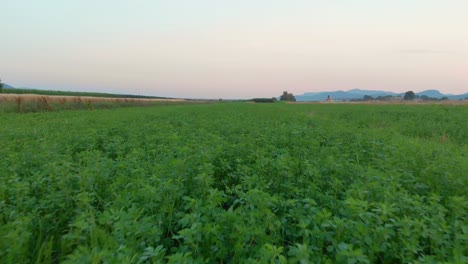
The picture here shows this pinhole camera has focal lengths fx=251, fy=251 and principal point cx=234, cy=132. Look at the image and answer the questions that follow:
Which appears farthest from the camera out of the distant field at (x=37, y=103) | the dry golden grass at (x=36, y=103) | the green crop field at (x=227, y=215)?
the dry golden grass at (x=36, y=103)

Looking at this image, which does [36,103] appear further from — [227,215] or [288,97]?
[288,97]

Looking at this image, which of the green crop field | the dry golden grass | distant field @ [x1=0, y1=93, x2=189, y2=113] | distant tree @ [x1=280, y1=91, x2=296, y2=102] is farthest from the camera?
distant tree @ [x1=280, y1=91, x2=296, y2=102]

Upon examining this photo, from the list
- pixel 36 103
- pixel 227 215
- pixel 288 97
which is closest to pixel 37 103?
pixel 36 103

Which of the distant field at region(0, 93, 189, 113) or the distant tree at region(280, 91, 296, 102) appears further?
the distant tree at region(280, 91, 296, 102)

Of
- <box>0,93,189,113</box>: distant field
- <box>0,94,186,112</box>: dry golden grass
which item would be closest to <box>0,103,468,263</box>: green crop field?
<box>0,93,189,113</box>: distant field

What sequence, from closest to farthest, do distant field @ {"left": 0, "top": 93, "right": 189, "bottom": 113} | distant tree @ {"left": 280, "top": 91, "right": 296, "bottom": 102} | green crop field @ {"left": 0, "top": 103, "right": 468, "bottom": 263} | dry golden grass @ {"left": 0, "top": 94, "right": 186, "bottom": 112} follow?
green crop field @ {"left": 0, "top": 103, "right": 468, "bottom": 263}, distant field @ {"left": 0, "top": 93, "right": 189, "bottom": 113}, dry golden grass @ {"left": 0, "top": 94, "right": 186, "bottom": 112}, distant tree @ {"left": 280, "top": 91, "right": 296, "bottom": 102}

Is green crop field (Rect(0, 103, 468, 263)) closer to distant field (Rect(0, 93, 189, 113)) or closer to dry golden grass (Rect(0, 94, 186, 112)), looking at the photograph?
distant field (Rect(0, 93, 189, 113))

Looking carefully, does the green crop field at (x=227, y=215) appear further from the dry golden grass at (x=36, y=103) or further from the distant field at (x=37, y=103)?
the dry golden grass at (x=36, y=103)

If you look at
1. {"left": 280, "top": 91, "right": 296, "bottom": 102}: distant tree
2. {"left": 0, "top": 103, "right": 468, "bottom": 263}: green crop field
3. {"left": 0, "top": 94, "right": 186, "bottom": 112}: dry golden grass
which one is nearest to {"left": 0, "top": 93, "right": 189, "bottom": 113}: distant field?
{"left": 0, "top": 94, "right": 186, "bottom": 112}: dry golden grass

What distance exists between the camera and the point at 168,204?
2734mm

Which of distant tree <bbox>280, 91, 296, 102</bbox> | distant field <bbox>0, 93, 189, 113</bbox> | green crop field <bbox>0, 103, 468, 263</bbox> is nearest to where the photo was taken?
green crop field <bbox>0, 103, 468, 263</bbox>

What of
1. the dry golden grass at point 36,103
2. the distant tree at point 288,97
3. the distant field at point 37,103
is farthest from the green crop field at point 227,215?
the distant tree at point 288,97

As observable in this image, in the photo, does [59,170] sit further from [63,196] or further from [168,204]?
[168,204]

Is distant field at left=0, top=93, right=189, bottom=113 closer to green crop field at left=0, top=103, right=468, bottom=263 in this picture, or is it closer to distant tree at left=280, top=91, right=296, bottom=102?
green crop field at left=0, top=103, right=468, bottom=263
